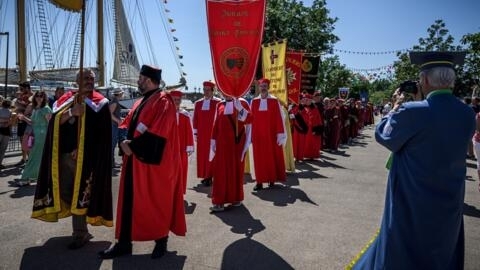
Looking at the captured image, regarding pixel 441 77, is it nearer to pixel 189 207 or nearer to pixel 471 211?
pixel 189 207

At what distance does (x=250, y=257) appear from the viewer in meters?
3.97

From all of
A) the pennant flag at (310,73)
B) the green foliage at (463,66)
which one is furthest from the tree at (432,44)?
the pennant flag at (310,73)

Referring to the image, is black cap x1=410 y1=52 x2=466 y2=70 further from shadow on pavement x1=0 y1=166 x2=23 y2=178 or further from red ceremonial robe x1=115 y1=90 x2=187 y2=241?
shadow on pavement x1=0 y1=166 x2=23 y2=178

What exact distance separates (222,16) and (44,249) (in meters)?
3.71

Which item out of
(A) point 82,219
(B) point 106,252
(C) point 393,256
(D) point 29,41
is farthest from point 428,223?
(D) point 29,41

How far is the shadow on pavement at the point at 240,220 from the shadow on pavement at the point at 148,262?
1.11m

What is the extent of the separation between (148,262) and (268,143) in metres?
4.06

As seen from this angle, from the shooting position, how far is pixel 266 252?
13.5 feet

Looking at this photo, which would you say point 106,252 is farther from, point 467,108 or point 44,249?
point 467,108

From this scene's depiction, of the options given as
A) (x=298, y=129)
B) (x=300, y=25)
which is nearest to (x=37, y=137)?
(x=298, y=129)

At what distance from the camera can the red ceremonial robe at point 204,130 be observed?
7.42m

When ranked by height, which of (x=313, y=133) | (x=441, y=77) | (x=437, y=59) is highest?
(x=437, y=59)

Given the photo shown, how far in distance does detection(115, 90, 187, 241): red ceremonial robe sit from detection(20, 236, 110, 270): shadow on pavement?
0.39 meters

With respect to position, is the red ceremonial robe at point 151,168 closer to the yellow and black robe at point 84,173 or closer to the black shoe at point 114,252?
the black shoe at point 114,252
